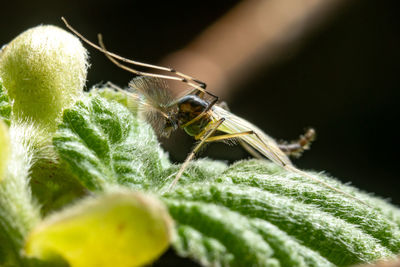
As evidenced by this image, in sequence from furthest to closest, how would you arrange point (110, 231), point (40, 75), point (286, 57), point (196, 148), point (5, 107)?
point (286, 57)
point (196, 148)
point (40, 75)
point (5, 107)
point (110, 231)

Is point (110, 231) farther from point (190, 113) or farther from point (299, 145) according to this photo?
point (299, 145)

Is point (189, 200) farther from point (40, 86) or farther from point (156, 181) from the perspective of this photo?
point (40, 86)

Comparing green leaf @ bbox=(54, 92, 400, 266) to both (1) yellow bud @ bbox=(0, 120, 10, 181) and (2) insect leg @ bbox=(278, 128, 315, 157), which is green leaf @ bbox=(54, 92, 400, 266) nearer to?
(1) yellow bud @ bbox=(0, 120, 10, 181)

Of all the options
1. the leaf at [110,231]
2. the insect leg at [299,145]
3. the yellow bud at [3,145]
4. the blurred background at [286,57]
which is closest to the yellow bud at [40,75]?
the yellow bud at [3,145]

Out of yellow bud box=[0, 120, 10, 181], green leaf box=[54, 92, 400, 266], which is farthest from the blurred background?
yellow bud box=[0, 120, 10, 181]

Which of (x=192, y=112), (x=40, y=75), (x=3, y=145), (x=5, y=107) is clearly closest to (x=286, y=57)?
(x=192, y=112)

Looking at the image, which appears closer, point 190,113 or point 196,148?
point 196,148

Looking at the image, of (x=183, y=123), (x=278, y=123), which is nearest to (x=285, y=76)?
(x=278, y=123)
